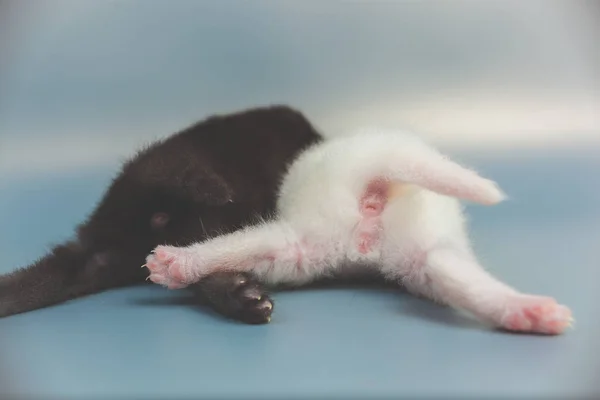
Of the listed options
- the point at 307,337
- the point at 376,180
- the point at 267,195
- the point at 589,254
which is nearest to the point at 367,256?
the point at 376,180

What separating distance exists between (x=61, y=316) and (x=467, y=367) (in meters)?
0.93

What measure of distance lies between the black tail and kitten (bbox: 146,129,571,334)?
23 centimetres

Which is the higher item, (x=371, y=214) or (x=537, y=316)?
(x=371, y=214)

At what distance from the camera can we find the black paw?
143 cm

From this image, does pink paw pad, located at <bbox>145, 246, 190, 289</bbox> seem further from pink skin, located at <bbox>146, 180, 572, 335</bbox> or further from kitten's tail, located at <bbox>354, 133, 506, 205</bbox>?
kitten's tail, located at <bbox>354, 133, 506, 205</bbox>

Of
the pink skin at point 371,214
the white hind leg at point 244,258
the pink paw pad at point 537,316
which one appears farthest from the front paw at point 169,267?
the pink paw pad at point 537,316

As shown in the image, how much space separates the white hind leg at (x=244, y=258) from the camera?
1.55 m

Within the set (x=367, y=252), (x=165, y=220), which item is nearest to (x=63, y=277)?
(x=165, y=220)

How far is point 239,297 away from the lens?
1.44m

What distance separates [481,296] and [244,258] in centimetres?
56

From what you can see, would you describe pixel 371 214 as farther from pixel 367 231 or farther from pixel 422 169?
pixel 422 169

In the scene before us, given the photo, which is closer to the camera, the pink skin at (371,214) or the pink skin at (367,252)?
the pink skin at (367,252)

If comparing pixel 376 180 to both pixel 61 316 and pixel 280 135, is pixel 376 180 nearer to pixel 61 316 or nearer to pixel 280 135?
pixel 280 135

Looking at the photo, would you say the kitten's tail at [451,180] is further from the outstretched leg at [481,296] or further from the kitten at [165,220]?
the kitten at [165,220]
